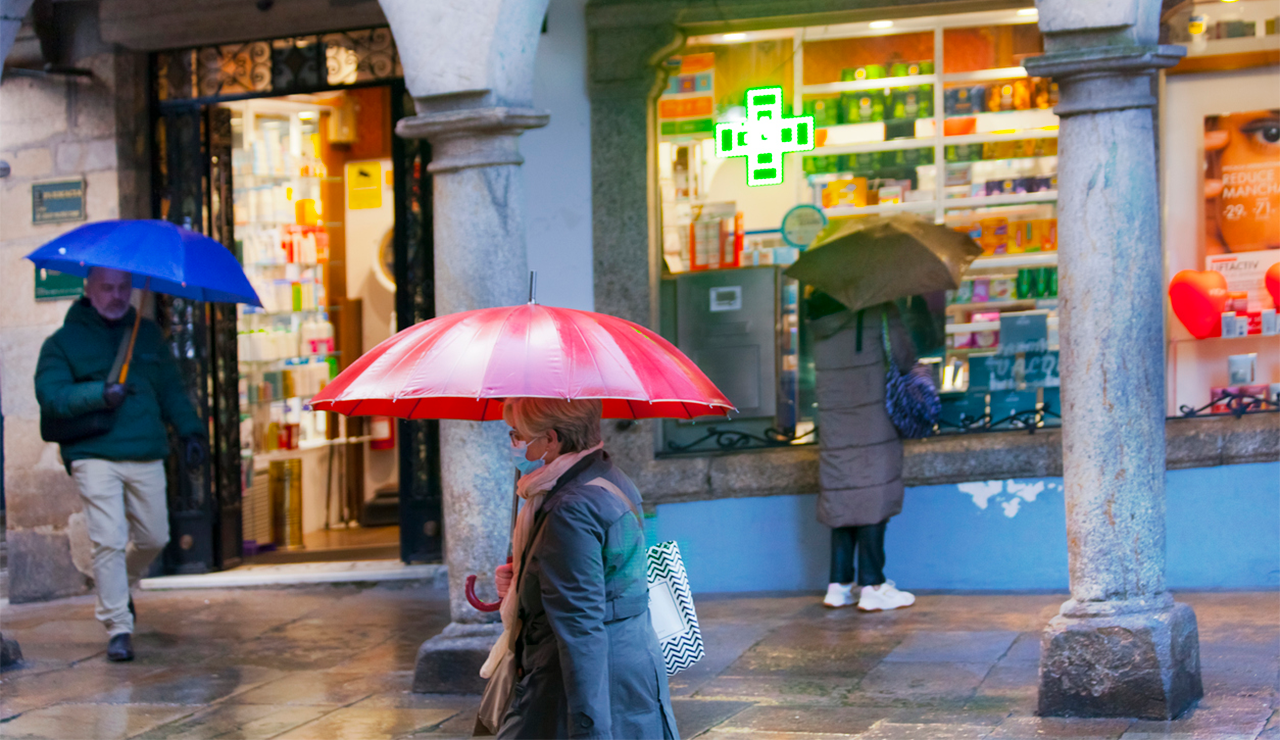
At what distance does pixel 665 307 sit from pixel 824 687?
3009 millimetres

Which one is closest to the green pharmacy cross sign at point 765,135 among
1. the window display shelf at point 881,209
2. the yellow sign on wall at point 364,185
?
the window display shelf at point 881,209

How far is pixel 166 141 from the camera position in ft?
28.4

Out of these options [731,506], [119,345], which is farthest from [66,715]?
[731,506]

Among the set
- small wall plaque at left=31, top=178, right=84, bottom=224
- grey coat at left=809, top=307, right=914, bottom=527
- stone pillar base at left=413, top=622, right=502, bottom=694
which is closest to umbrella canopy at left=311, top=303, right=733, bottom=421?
stone pillar base at left=413, top=622, right=502, bottom=694

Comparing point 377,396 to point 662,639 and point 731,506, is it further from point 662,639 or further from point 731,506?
point 731,506

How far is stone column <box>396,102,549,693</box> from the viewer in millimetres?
5734

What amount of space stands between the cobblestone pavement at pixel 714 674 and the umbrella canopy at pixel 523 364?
217cm

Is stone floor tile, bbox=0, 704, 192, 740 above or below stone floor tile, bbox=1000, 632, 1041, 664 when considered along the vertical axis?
below

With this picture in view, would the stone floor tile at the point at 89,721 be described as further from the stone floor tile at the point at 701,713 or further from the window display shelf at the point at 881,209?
the window display shelf at the point at 881,209

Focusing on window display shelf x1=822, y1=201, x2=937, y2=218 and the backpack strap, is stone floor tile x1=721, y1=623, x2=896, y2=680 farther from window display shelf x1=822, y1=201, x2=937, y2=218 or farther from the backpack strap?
the backpack strap

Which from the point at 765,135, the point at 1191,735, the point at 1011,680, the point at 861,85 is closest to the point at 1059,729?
the point at 1191,735

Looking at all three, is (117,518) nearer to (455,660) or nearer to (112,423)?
(112,423)

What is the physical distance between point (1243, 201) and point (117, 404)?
20.5 feet

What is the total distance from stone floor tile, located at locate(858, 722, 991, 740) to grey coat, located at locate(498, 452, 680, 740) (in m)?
1.90
